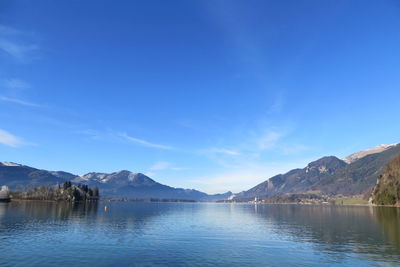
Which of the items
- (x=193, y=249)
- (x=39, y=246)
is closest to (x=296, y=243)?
(x=193, y=249)

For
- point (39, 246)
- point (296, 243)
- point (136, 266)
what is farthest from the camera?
point (296, 243)

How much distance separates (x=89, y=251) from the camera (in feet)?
193

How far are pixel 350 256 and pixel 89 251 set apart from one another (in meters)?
54.3

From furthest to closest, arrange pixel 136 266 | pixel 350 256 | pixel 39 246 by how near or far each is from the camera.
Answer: pixel 39 246 < pixel 350 256 < pixel 136 266

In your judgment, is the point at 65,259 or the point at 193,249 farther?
the point at 193,249

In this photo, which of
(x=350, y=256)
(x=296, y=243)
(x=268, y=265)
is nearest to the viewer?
(x=268, y=265)

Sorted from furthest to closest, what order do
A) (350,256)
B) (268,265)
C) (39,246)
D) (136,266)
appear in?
(39,246), (350,256), (268,265), (136,266)

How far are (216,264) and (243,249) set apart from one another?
16157 mm

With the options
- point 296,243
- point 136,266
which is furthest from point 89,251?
point 296,243

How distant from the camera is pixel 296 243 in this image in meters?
73.2

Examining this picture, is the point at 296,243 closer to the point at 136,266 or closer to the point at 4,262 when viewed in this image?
the point at 136,266

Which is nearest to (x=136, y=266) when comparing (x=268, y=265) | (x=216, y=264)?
(x=216, y=264)

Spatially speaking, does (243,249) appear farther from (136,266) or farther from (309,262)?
(136,266)

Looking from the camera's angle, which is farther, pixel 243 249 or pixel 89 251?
pixel 243 249
